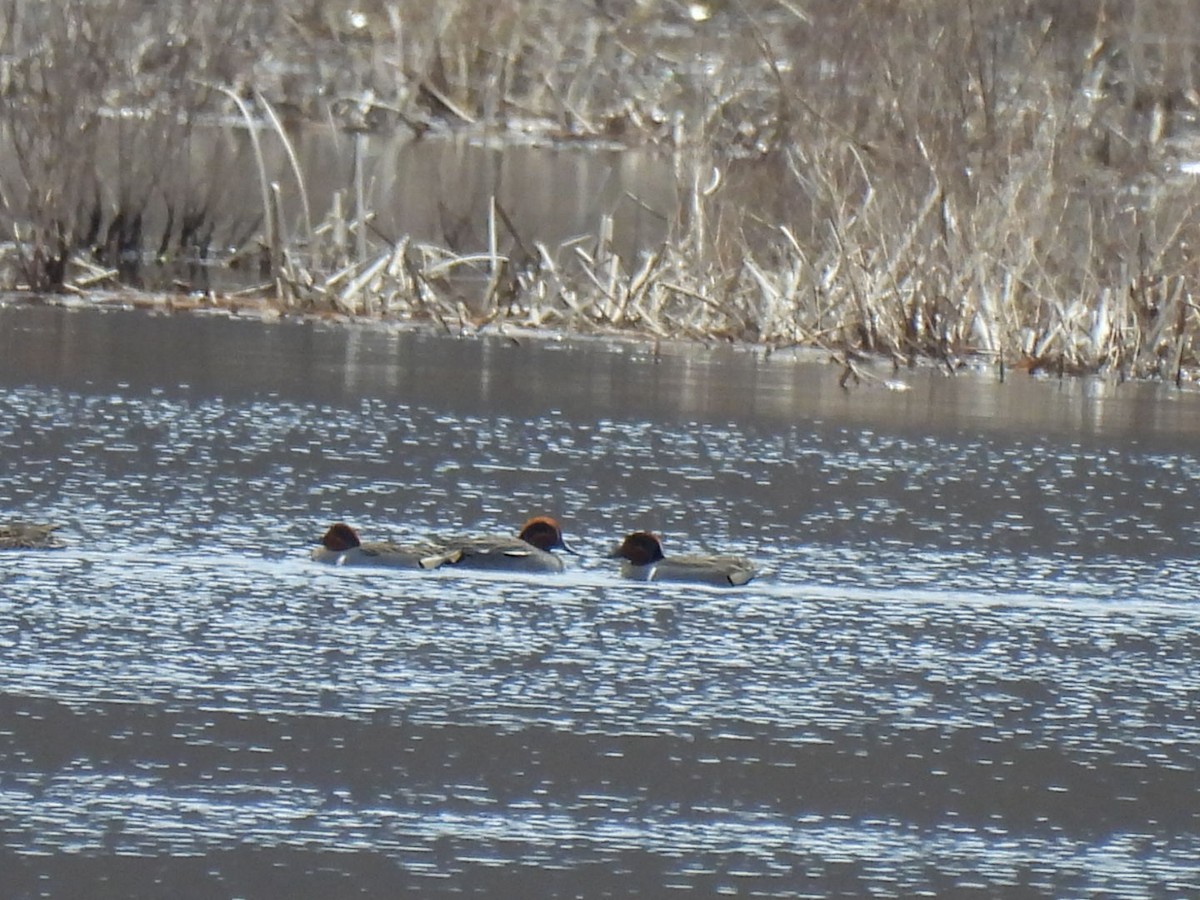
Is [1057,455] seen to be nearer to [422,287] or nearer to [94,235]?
[422,287]

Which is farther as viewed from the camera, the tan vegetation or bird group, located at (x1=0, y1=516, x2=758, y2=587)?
the tan vegetation

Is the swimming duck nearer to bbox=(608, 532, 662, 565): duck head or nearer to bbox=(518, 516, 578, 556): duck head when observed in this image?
bbox=(518, 516, 578, 556): duck head

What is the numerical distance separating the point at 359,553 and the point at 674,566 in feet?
2.22

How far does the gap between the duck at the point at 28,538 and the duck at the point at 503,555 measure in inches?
32.3

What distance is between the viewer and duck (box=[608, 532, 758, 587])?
5684 millimetres

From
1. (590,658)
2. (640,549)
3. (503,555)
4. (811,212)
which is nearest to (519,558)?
(503,555)

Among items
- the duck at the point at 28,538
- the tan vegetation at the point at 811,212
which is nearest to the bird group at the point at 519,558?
the duck at the point at 28,538

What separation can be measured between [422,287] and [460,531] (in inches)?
220

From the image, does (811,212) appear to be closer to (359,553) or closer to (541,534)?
(541,534)

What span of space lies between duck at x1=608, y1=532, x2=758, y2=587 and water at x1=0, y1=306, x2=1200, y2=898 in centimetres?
7

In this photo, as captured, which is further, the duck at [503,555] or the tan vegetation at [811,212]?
the tan vegetation at [811,212]

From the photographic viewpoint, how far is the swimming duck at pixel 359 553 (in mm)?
5695

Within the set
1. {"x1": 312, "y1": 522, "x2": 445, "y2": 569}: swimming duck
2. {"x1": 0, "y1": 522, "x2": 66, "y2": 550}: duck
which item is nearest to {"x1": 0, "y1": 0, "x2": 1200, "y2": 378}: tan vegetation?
{"x1": 312, "y1": 522, "x2": 445, "y2": 569}: swimming duck

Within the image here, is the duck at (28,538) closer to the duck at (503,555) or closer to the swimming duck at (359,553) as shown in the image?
the swimming duck at (359,553)
